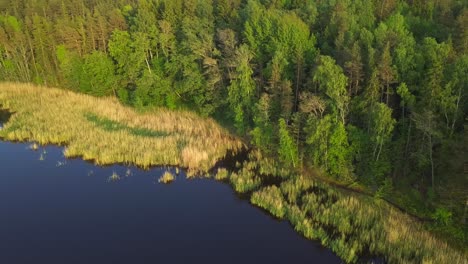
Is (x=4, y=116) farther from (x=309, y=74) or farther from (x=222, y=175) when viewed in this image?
(x=309, y=74)

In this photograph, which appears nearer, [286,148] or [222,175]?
[222,175]

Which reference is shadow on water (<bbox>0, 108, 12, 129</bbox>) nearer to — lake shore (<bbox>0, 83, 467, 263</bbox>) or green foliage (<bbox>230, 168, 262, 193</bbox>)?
lake shore (<bbox>0, 83, 467, 263</bbox>)

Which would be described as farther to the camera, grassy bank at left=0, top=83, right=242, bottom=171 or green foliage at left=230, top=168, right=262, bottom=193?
grassy bank at left=0, top=83, right=242, bottom=171

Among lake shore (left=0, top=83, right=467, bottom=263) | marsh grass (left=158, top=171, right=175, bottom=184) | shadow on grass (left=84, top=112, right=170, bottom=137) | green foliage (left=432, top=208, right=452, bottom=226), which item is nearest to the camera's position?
lake shore (left=0, top=83, right=467, bottom=263)

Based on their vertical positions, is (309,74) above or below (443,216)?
above

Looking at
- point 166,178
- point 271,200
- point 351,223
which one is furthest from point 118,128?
point 351,223

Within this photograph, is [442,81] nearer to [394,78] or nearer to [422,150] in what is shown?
[394,78]

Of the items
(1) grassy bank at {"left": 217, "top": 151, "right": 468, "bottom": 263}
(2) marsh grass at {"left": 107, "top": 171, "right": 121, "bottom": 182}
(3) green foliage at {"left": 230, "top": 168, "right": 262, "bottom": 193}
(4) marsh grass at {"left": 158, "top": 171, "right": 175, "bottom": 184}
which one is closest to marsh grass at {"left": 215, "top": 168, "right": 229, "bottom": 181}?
(1) grassy bank at {"left": 217, "top": 151, "right": 468, "bottom": 263}
